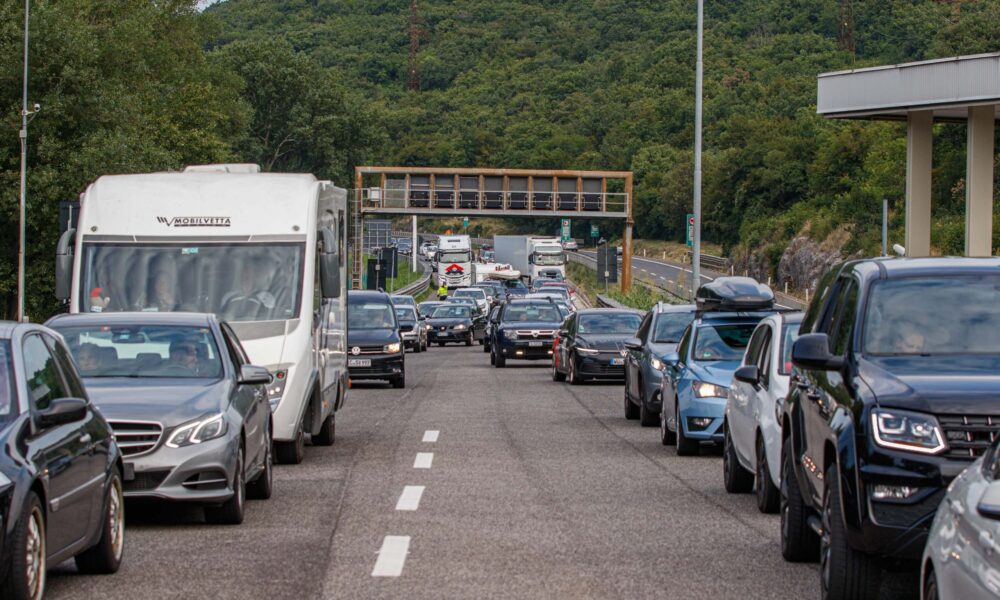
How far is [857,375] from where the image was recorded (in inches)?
333

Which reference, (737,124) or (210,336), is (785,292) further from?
(210,336)

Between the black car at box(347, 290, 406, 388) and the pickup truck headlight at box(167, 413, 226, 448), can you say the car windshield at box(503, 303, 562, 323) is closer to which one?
the black car at box(347, 290, 406, 388)

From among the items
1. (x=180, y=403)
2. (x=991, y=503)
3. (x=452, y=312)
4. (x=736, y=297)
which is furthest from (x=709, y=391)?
(x=452, y=312)

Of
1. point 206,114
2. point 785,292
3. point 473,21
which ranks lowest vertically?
point 785,292

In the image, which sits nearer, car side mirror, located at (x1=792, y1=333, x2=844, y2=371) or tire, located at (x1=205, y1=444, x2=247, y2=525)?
car side mirror, located at (x1=792, y1=333, x2=844, y2=371)

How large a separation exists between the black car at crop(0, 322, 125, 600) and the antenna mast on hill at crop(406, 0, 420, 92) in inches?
6076

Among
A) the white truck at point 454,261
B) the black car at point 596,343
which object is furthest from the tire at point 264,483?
the white truck at point 454,261

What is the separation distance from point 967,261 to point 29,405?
17.6 feet

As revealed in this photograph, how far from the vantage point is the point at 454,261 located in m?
102

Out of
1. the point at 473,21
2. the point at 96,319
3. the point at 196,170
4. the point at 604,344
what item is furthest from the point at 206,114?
the point at 473,21

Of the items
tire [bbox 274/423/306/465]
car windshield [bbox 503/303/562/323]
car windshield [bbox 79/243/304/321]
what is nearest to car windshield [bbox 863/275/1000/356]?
tire [bbox 274/423/306/465]

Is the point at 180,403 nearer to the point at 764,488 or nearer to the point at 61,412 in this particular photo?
the point at 61,412

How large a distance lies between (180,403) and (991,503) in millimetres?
7649

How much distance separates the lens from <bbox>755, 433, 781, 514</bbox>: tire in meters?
12.4
